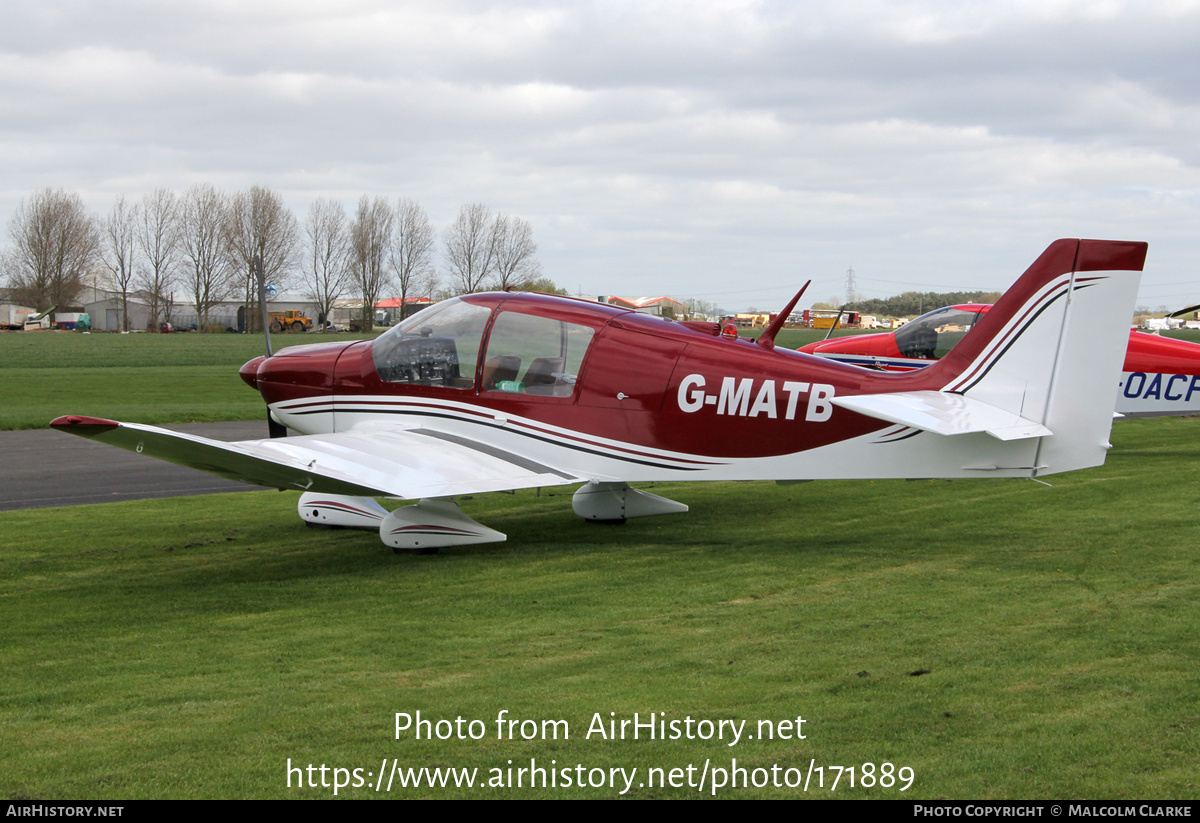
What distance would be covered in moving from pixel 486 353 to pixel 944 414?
3860 mm

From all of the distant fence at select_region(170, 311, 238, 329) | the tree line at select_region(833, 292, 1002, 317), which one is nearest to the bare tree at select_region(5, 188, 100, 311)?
the distant fence at select_region(170, 311, 238, 329)

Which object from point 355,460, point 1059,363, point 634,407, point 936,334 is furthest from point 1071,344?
point 936,334

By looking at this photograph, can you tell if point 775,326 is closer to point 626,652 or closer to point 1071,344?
point 1071,344

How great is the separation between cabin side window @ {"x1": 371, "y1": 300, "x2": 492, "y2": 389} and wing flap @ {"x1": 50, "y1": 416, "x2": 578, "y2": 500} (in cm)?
51

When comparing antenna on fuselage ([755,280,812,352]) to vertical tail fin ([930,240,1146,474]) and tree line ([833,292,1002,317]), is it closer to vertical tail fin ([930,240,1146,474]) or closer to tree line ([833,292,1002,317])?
vertical tail fin ([930,240,1146,474])

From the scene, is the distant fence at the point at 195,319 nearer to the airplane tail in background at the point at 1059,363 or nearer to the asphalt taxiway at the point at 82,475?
the asphalt taxiway at the point at 82,475

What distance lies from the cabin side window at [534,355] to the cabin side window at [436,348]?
180mm

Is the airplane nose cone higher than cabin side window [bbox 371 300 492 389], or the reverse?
cabin side window [bbox 371 300 492 389]

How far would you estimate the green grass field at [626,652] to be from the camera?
3.91 m

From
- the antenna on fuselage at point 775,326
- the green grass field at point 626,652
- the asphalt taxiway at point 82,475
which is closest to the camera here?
the green grass field at point 626,652

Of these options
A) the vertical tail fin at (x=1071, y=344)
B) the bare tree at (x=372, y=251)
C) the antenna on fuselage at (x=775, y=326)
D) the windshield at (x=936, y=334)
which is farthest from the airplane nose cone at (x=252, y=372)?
the bare tree at (x=372, y=251)

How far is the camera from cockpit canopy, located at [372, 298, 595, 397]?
8812 mm

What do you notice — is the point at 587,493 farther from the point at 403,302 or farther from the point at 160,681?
the point at 403,302

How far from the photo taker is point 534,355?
888 cm
